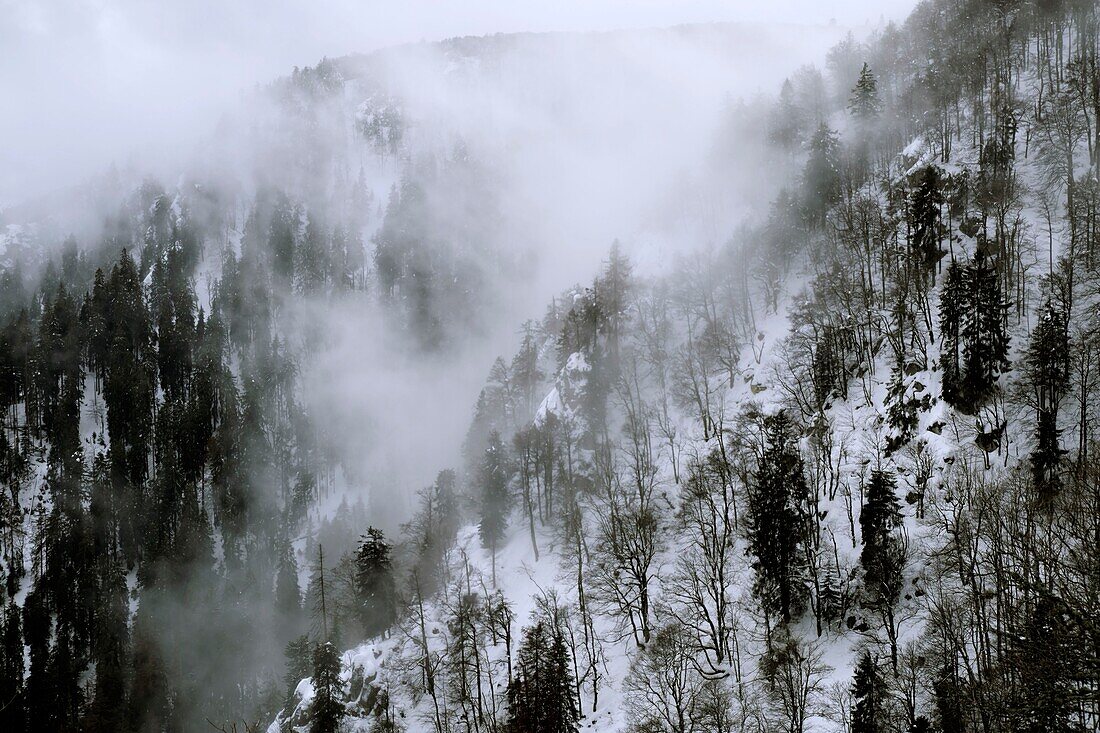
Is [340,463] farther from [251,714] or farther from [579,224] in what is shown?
[579,224]

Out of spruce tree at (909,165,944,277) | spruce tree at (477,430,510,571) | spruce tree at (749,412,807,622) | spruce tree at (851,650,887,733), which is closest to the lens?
spruce tree at (851,650,887,733)

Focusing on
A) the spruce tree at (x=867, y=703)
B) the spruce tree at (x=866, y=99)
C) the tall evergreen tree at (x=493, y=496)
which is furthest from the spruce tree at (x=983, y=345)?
the spruce tree at (x=866, y=99)

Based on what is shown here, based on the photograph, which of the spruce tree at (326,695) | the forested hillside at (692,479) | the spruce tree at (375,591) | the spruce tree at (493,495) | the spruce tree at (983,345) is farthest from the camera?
the spruce tree at (493,495)

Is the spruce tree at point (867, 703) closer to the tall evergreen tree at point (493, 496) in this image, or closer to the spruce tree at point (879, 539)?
the spruce tree at point (879, 539)

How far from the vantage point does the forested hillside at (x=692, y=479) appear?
32.8 meters

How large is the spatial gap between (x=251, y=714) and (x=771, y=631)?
6273 centimetres

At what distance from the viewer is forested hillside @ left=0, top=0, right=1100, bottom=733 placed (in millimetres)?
32781

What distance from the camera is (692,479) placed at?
48.6 meters

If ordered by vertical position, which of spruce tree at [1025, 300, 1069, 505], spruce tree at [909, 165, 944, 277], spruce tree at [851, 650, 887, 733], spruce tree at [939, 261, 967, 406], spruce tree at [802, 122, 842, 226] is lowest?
spruce tree at [851, 650, 887, 733]

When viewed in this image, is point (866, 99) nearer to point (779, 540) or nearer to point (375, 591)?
point (779, 540)

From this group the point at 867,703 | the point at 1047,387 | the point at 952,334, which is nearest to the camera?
the point at 867,703

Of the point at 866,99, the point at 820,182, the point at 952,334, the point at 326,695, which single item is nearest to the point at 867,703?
the point at 952,334

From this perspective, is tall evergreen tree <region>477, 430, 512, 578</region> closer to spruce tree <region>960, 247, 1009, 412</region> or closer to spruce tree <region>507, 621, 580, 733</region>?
spruce tree <region>507, 621, 580, 733</region>

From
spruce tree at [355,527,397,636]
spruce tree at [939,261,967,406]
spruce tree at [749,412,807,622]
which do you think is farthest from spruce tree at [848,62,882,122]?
spruce tree at [355,527,397,636]
